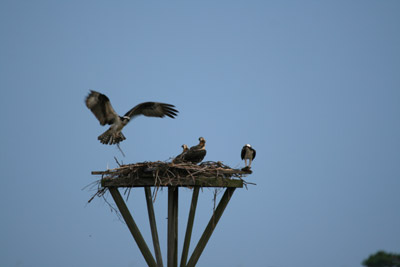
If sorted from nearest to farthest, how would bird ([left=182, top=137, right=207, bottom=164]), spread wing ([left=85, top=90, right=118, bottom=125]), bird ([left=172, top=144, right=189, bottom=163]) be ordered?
1. bird ([left=172, top=144, right=189, bottom=163])
2. bird ([left=182, top=137, right=207, bottom=164])
3. spread wing ([left=85, top=90, right=118, bottom=125])

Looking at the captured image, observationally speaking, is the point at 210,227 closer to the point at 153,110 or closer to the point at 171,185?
the point at 171,185

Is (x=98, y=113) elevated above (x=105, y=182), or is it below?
above

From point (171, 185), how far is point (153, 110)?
3712 mm

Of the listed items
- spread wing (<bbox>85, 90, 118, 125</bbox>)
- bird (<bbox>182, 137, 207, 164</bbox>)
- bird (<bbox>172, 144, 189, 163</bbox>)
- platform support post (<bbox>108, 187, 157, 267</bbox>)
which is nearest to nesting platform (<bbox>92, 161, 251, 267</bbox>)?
platform support post (<bbox>108, 187, 157, 267</bbox>)

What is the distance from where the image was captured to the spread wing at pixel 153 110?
986cm

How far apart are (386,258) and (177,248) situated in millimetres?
17751

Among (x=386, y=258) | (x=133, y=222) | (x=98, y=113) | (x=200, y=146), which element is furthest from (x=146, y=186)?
(x=386, y=258)

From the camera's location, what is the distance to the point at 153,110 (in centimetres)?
1007

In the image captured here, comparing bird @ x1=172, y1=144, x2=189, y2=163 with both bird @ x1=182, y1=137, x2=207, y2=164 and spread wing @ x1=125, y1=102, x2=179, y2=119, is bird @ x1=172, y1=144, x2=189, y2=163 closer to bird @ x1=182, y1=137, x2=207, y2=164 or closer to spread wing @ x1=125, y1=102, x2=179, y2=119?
bird @ x1=182, y1=137, x2=207, y2=164

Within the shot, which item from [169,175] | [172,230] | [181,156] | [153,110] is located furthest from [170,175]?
[153,110]

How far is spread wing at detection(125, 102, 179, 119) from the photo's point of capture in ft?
32.3

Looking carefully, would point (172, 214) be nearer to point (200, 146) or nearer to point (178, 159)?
point (178, 159)


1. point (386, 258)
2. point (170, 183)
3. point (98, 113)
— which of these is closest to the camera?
point (170, 183)

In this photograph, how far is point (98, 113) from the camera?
9922 mm
